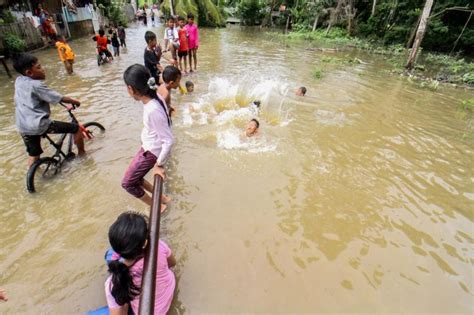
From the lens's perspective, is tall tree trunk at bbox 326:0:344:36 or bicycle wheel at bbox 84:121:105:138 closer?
bicycle wheel at bbox 84:121:105:138

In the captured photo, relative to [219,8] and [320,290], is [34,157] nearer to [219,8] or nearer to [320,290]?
[320,290]

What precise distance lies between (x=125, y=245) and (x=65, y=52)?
32.0ft

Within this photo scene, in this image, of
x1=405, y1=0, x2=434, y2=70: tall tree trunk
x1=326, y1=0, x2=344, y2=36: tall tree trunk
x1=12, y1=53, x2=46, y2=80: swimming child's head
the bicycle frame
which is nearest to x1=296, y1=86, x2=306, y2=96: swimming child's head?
the bicycle frame

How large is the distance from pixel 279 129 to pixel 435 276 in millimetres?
4202

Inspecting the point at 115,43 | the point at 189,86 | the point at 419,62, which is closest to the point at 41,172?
the point at 189,86

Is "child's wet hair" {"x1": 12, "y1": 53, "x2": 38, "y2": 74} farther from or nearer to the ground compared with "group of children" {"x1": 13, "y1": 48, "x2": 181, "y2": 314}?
farther from the ground

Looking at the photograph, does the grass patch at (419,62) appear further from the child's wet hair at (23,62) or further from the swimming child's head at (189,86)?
the child's wet hair at (23,62)

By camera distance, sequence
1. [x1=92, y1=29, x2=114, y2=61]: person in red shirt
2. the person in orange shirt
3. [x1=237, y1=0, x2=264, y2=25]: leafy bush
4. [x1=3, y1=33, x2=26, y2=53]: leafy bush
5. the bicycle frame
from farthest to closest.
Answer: [x1=237, y1=0, x2=264, y2=25]: leafy bush < [x1=3, y1=33, x2=26, y2=53]: leafy bush < [x1=92, y1=29, x2=114, y2=61]: person in red shirt < the person in orange shirt < the bicycle frame

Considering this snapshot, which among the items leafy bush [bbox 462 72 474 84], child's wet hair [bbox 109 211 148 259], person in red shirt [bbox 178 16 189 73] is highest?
person in red shirt [bbox 178 16 189 73]

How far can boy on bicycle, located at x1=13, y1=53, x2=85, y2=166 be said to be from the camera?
3.64 metres

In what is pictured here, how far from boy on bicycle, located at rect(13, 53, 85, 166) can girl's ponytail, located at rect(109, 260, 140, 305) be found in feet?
10.0

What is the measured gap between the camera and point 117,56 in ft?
42.7

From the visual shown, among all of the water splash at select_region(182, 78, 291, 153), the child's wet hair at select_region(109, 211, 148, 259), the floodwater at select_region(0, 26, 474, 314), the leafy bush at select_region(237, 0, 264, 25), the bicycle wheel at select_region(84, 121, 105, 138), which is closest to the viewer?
the child's wet hair at select_region(109, 211, 148, 259)

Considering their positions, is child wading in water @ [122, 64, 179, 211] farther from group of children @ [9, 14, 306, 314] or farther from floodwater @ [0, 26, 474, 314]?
floodwater @ [0, 26, 474, 314]
